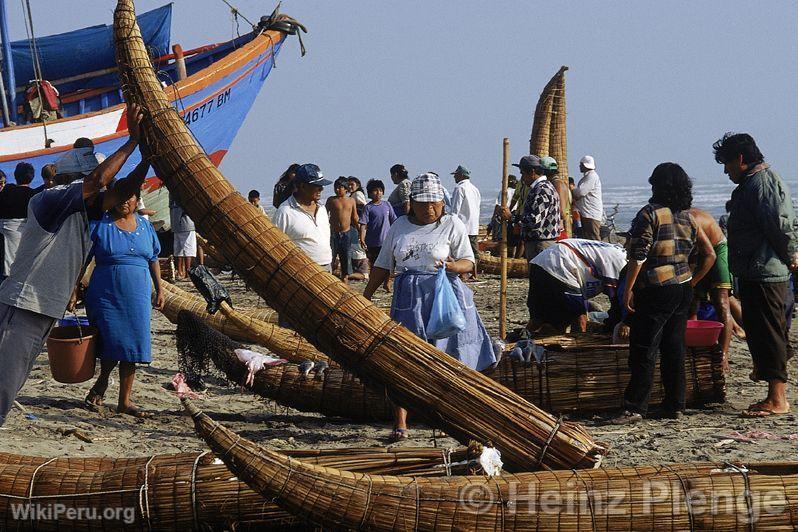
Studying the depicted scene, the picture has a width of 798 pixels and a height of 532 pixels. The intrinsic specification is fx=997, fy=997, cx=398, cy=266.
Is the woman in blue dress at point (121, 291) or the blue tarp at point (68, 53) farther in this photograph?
the blue tarp at point (68, 53)

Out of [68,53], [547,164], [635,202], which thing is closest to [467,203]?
[547,164]

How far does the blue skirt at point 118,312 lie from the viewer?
23.5ft

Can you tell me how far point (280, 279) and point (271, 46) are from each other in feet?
80.0

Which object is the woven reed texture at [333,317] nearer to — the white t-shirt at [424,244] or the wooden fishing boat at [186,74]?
the white t-shirt at [424,244]

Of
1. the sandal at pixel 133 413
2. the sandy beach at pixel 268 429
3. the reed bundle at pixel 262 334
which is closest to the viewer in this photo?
the sandy beach at pixel 268 429

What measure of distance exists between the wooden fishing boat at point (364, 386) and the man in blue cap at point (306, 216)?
1.19 m

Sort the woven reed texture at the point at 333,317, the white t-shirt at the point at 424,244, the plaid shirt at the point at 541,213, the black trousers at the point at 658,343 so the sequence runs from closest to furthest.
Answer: the woven reed texture at the point at 333,317, the white t-shirt at the point at 424,244, the black trousers at the point at 658,343, the plaid shirt at the point at 541,213

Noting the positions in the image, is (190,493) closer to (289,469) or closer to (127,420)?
(289,469)

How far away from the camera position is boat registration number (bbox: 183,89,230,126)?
2591 cm

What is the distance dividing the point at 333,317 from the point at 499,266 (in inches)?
493

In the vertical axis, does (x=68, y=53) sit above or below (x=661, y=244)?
above

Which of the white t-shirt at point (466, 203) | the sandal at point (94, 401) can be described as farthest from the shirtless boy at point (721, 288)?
the white t-shirt at point (466, 203)

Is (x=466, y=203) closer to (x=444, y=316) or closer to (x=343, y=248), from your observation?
(x=343, y=248)

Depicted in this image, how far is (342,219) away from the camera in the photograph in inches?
589
